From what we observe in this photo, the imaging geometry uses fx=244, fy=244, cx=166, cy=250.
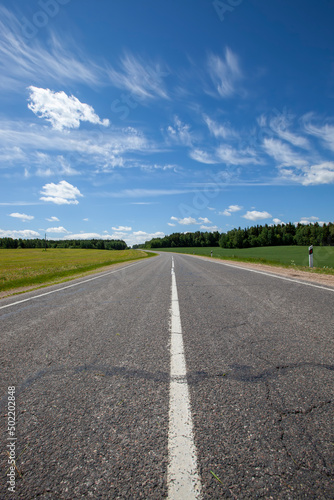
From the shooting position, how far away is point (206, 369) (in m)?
2.28

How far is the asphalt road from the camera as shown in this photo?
1.21 meters

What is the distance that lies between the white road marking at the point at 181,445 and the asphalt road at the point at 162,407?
2 cm

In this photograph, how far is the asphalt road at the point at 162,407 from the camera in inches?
47.6

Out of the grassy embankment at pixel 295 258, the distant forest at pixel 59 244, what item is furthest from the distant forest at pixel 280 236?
the distant forest at pixel 59 244

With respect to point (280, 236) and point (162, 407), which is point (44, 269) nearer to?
point (162, 407)

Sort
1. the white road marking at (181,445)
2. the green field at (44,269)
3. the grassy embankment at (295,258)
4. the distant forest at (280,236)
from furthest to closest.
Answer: the distant forest at (280,236)
the grassy embankment at (295,258)
the green field at (44,269)
the white road marking at (181,445)

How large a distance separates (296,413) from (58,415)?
1.64 metres

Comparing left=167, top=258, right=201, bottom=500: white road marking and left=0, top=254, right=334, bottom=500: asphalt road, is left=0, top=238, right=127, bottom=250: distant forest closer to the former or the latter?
left=0, top=254, right=334, bottom=500: asphalt road

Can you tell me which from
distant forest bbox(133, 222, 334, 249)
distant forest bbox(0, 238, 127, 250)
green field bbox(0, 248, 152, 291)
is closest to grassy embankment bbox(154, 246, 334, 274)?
green field bbox(0, 248, 152, 291)

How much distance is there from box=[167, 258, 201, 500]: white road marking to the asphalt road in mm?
23

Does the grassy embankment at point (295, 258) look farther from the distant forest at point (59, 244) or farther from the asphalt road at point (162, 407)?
the distant forest at point (59, 244)

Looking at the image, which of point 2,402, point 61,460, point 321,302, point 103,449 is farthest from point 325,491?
point 321,302

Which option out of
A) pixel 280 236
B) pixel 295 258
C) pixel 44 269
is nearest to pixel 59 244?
pixel 280 236

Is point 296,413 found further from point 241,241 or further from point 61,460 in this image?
point 241,241
